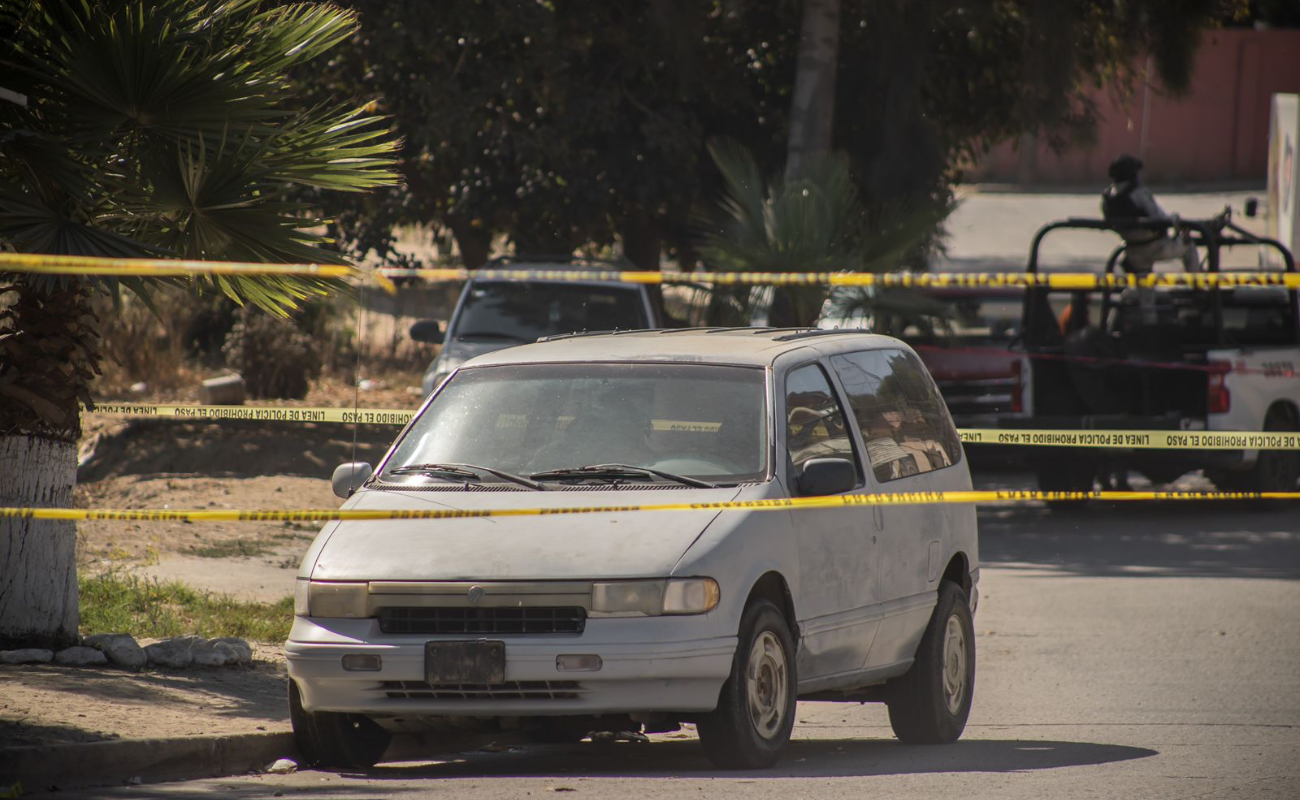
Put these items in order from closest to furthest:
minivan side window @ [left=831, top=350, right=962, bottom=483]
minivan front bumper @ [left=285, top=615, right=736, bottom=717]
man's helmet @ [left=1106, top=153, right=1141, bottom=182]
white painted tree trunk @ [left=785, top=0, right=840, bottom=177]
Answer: minivan front bumper @ [left=285, top=615, right=736, bottom=717] < minivan side window @ [left=831, top=350, right=962, bottom=483] < man's helmet @ [left=1106, top=153, right=1141, bottom=182] < white painted tree trunk @ [left=785, top=0, right=840, bottom=177]

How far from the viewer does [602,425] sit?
716cm

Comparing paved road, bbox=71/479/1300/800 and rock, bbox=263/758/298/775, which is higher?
paved road, bbox=71/479/1300/800

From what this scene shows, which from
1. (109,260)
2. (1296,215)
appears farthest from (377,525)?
(1296,215)

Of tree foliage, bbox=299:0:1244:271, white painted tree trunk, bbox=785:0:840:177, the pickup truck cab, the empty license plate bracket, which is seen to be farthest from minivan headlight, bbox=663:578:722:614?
white painted tree trunk, bbox=785:0:840:177

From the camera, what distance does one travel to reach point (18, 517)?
8359mm

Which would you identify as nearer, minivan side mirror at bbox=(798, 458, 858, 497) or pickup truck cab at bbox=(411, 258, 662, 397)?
minivan side mirror at bbox=(798, 458, 858, 497)

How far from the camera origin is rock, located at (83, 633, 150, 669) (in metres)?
8.25

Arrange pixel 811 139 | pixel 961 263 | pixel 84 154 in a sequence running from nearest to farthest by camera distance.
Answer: pixel 84 154 < pixel 811 139 < pixel 961 263

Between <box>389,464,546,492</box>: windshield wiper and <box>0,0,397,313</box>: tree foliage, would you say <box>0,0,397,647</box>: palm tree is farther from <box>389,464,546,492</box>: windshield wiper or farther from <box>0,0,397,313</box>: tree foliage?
<box>389,464,546,492</box>: windshield wiper

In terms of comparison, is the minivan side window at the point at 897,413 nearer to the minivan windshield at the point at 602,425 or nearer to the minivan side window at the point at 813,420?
the minivan side window at the point at 813,420

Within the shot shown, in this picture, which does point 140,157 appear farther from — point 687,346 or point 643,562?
point 643,562

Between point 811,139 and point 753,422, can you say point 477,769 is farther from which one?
point 811,139

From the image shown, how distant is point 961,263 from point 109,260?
36.4m

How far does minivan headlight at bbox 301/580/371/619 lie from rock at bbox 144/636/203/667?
203cm
